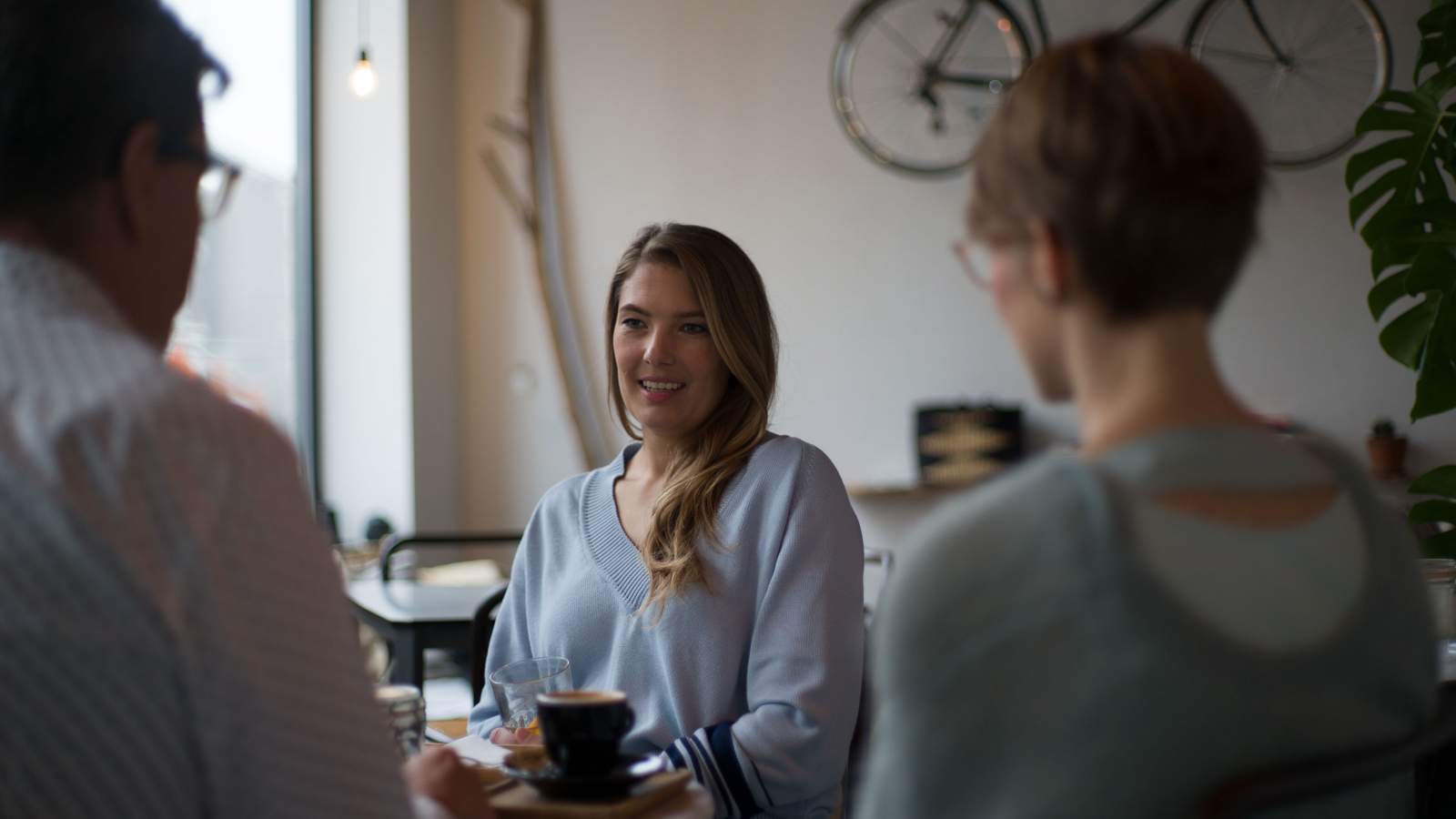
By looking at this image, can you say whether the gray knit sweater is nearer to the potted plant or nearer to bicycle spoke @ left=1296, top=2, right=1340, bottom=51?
the potted plant

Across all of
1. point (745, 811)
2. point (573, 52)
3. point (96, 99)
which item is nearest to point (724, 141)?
point (573, 52)

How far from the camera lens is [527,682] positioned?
1420mm

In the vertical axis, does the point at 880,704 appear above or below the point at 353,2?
below

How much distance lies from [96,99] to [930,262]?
3.87m

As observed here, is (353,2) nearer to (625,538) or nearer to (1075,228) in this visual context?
(625,538)

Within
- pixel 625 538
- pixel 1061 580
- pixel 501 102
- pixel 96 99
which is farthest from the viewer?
pixel 501 102

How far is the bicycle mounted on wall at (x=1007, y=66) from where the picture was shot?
4082 millimetres

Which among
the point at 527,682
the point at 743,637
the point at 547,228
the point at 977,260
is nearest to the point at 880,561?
the point at 743,637

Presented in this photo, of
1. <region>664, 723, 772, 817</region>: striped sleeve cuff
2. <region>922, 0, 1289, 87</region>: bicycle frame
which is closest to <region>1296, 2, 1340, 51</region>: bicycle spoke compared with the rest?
<region>922, 0, 1289, 87</region>: bicycle frame

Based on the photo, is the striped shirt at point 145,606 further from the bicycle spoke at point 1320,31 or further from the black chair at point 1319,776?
the bicycle spoke at point 1320,31

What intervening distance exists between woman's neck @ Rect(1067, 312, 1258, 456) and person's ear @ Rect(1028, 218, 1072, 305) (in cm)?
2

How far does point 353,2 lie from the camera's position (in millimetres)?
5047

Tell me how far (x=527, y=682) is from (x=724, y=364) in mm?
606

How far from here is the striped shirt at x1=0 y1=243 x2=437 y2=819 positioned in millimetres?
749
